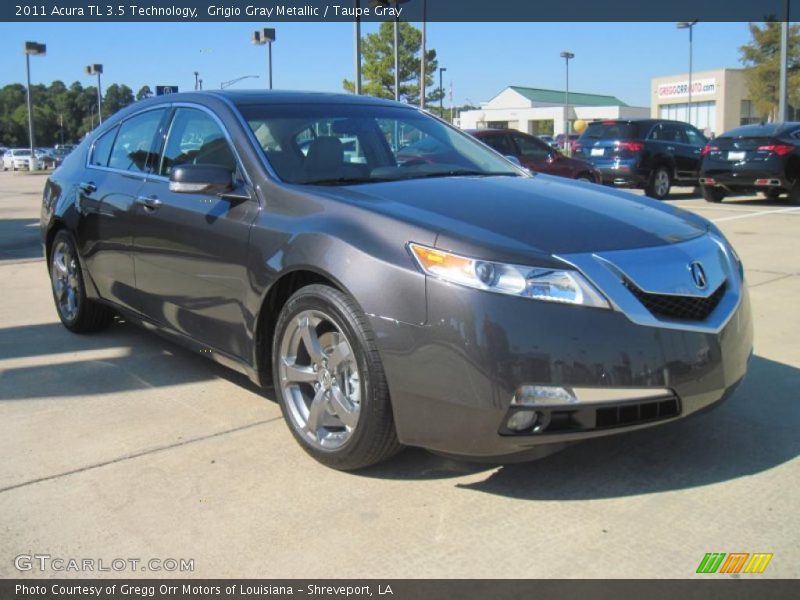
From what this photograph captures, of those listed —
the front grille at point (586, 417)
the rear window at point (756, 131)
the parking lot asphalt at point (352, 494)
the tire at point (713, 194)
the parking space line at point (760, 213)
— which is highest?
the rear window at point (756, 131)

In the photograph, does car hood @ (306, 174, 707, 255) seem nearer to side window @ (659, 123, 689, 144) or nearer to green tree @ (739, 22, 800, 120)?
side window @ (659, 123, 689, 144)

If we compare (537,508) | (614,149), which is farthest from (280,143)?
(614,149)

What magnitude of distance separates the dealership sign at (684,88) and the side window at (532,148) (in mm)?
54886

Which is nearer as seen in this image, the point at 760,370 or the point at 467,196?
the point at 467,196

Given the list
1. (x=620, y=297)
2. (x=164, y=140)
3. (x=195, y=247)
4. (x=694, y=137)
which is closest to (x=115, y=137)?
(x=164, y=140)

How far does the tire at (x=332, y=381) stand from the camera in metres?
3.01

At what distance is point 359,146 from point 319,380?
140cm

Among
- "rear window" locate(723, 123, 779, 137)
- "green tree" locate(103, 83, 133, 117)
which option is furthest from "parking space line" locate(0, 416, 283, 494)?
"green tree" locate(103, 83, 133, 117)

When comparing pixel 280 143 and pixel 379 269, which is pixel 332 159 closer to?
pixel 280 143

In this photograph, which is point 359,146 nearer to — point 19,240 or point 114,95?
point 19,240

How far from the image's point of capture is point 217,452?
3.53 m

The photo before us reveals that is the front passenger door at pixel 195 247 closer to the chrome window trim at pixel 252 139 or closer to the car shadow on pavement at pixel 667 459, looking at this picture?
the chrome window trim at pixel 252 139

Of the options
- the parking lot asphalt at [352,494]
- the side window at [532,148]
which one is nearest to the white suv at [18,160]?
the side window at [532,148]
